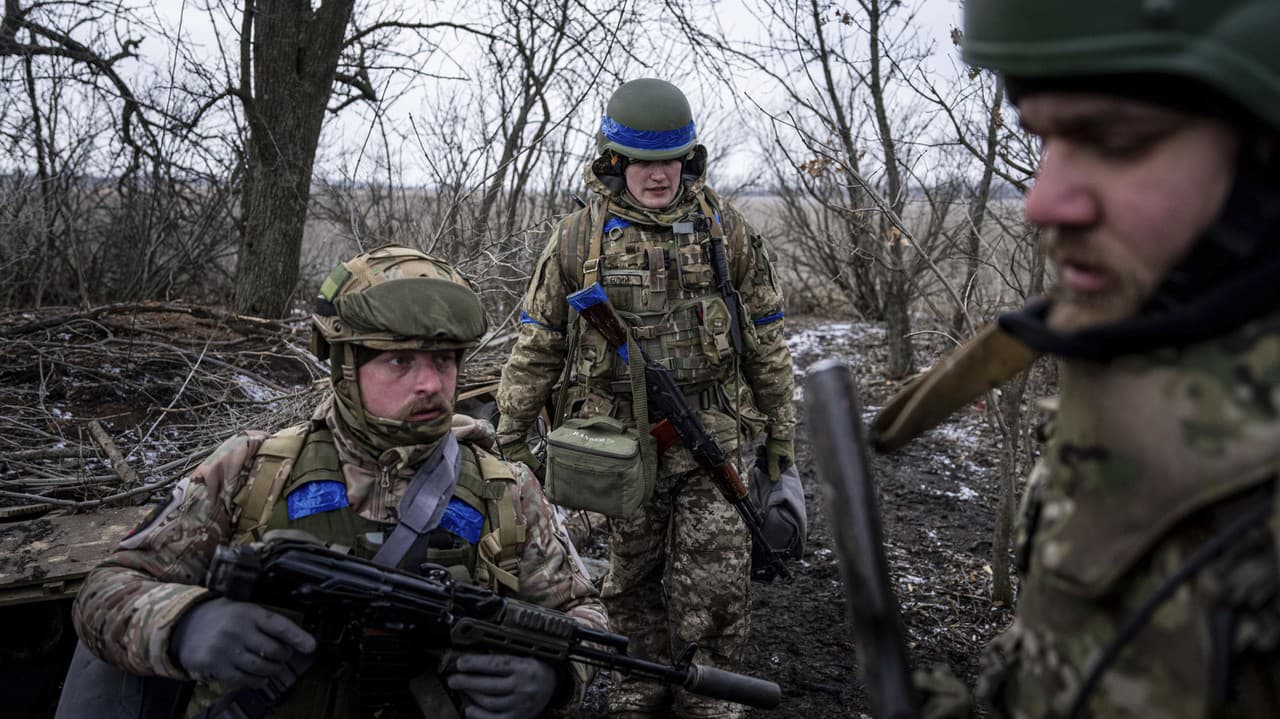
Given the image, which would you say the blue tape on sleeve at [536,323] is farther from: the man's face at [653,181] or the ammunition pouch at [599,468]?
the man's face at [653,181]

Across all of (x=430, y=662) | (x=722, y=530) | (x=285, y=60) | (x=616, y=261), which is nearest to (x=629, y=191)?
(x=616, y=261)

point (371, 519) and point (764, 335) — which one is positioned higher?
point (764, 335)

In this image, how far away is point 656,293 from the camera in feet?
11.9

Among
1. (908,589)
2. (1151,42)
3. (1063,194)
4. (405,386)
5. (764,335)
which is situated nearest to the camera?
(1151,42)

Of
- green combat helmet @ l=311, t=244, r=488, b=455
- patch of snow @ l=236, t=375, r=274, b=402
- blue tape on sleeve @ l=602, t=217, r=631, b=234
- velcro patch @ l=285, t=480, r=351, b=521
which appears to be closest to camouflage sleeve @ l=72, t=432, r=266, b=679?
velcro patch @ l=285, t=480, r=351, b=521

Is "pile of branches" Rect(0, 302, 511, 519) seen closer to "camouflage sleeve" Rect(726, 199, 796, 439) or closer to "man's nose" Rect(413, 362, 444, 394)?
"camouflage sleeve" Rect(726, 199, 796, 439)

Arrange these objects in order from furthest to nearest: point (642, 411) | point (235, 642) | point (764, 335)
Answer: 1. point (764, 335)
2. point (642, 411)
3. point (235, 642)

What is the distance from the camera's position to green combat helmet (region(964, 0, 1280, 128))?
2.77 ft

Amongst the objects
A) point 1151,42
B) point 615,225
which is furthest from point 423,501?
point 1151,42

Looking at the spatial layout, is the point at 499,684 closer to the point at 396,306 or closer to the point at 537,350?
the point at 396,306

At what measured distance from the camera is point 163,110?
26.2 feet

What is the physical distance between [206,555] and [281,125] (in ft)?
21.4

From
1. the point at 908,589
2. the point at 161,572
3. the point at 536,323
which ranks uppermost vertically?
the point at 536,323

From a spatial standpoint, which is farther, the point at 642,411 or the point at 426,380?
the point at 642,411
